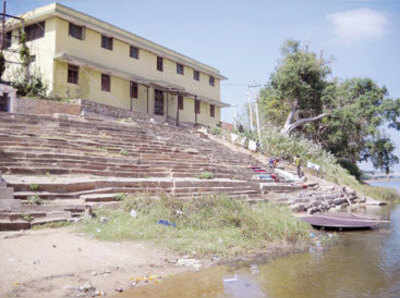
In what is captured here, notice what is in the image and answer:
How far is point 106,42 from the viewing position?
71.9 feet

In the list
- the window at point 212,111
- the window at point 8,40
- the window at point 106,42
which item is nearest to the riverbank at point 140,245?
the window at point 106,42

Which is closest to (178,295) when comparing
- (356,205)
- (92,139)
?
(92,139)

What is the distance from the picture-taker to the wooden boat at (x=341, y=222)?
10.6 meters

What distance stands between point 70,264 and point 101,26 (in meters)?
18.9

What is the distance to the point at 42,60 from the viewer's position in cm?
1919

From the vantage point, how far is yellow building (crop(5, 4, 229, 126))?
19062 millimetres

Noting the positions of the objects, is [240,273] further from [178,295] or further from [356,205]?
[356,205]

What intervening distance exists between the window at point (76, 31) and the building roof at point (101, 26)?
1.01 feet

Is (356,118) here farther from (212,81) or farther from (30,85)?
(30,85)

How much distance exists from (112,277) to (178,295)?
3.27 ft

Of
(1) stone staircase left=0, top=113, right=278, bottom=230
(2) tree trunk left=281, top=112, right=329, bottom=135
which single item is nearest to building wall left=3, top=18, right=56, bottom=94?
(1) stone staircase left=0, top=113, right=278, bottom=230

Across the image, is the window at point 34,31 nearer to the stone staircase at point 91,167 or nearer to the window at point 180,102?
the stone staircase at point 91,167

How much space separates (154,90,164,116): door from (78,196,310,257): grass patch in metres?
17.2

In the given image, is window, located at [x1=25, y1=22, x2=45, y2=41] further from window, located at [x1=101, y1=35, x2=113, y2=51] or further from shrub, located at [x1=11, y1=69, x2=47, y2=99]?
window, located at [x1=101, y1=35, x2=113, y2=51]
